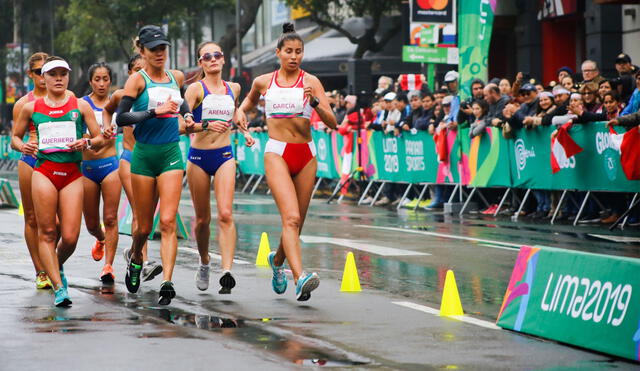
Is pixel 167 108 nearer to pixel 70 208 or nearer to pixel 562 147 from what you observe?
pixel 70 208

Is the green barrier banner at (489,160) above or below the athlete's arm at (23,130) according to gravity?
below

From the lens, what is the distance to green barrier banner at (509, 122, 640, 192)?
1842cm

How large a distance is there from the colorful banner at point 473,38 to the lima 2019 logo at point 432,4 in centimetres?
281

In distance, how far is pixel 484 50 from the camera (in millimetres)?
22797

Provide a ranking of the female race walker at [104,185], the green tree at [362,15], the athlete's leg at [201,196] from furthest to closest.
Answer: the green tree at [362,15]
the female race walker at [104,185]
the athlete's leg at [201,196]

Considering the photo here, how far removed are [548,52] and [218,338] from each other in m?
26.6

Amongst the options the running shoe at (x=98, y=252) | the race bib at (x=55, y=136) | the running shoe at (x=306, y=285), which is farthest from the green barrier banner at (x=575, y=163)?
the race bib at (x=55, y=136)

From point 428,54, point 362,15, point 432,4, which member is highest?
point 362,15

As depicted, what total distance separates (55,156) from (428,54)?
55.3 ft

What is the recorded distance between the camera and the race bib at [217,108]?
38.0 feet

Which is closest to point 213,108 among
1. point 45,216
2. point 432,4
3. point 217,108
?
point 217,108

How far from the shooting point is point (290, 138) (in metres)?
11.0

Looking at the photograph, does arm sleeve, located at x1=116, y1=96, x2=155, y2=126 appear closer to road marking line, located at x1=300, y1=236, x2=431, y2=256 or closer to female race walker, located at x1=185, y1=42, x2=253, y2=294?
female race walker, located at x1=185, y1=42, x2=253, y2=294

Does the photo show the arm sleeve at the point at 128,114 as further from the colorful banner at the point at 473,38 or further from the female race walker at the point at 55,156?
the colorful banner at the point at 473,38
